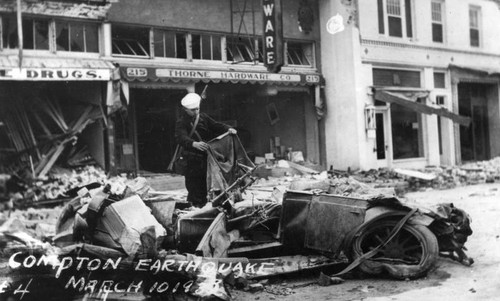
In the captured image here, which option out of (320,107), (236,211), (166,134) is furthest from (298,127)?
(236,211)

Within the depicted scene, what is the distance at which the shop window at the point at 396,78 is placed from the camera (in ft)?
66.4

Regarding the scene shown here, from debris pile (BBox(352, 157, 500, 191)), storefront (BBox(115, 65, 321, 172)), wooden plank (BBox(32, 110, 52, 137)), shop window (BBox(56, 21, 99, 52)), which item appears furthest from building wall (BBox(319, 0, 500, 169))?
wooden plank (BBox(32, 110, 52, 137))

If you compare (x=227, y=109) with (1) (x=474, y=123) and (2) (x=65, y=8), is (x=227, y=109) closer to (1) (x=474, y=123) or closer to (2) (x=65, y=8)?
(2) (x=65, y=8)

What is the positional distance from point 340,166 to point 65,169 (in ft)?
33.4

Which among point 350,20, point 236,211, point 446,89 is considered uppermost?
point 350,20

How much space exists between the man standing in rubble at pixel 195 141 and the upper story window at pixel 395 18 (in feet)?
45.2

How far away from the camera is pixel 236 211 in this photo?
7.11 m

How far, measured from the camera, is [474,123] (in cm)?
2492

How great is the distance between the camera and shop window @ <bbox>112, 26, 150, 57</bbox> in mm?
14711

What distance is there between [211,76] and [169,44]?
4.95 feet

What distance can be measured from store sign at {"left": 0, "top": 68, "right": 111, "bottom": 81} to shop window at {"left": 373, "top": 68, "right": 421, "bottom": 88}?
10.5 meters

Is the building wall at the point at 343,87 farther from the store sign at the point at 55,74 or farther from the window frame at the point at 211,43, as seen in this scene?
the store sign at the point at 55,74

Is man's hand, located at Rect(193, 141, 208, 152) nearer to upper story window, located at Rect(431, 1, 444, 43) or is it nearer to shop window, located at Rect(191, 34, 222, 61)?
shop window, located at Rect(191, 34, 222, 61)

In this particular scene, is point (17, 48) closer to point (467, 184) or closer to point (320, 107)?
point (320, 107)
